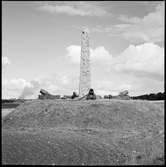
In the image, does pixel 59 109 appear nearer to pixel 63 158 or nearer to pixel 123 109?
pixel 123 109

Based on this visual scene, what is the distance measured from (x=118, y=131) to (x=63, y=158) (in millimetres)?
7122

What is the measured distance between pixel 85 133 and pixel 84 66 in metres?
10.5

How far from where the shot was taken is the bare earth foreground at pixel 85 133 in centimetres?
1336

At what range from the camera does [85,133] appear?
727 inches

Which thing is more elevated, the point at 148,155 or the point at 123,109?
the point at 123,109

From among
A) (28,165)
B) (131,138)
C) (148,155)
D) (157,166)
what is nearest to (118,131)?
(131,138)

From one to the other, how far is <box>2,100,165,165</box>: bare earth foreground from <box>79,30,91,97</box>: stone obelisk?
3940 millimetres

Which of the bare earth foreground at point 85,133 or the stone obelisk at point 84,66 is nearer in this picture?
the bare earth foreground at point 85,133

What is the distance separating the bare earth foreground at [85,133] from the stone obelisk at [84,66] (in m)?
3.94

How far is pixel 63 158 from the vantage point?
1323cm

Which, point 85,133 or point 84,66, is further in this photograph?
point 84,66

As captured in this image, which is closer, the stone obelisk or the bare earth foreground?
the bare earth foreground

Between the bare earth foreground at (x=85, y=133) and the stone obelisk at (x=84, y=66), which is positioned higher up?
the stone obelisk at (x=84, y=66)

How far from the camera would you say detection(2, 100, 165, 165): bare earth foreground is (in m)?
13.4
